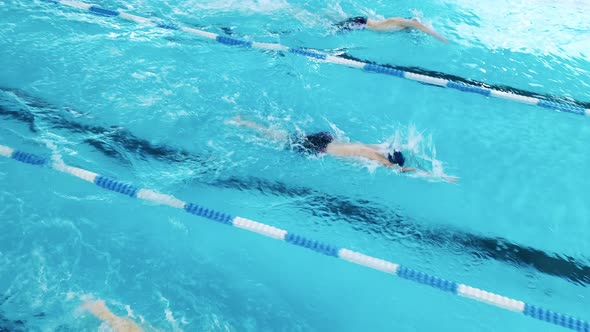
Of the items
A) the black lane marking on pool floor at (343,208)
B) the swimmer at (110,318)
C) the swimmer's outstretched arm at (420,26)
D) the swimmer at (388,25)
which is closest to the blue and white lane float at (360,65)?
the swimmer at (388,25)

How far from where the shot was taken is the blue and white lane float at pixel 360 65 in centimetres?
555

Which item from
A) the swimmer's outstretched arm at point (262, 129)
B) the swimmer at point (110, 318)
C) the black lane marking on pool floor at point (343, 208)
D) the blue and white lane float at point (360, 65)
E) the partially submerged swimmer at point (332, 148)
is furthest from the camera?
the blue and white lane float at point (360, 65)

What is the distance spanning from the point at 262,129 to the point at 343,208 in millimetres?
1183

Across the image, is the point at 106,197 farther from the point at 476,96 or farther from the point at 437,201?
the point at 476,96

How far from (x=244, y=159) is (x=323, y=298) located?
5.09 feet

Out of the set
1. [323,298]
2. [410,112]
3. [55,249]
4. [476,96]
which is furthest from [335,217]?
[476,96]

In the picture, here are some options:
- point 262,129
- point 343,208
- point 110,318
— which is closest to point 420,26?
point 262,129

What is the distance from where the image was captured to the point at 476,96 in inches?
221

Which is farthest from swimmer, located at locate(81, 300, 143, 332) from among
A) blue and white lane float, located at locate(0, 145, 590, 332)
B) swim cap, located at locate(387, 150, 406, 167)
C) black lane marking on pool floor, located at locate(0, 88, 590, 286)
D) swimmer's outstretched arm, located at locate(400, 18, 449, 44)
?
swimmer's outstretched arm, located at locate(400, 18, 449, 44)

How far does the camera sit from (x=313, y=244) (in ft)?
12.8

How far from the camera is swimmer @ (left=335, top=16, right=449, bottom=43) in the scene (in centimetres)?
643

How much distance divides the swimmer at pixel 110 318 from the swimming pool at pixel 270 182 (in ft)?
0.26

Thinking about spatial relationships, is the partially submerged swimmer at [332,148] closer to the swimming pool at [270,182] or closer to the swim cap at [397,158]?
the swim cap at [397,158]

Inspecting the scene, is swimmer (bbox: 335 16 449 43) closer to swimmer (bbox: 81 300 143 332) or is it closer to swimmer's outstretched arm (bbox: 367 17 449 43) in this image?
swimmer's outstretched arm (bbox: 367 17 449 43)
